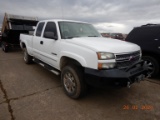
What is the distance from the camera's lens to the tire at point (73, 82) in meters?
3.08

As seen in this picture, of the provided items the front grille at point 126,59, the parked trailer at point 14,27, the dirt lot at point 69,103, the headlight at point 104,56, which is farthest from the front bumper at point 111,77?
the parked trailer at point 14,27

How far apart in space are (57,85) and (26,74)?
1.64 metres

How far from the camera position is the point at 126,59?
2.94 meters

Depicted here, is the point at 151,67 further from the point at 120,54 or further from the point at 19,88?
the point at 19,88

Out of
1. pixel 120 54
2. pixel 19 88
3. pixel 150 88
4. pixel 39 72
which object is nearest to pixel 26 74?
pixel 39 72

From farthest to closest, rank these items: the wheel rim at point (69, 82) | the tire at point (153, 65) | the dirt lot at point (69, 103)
→ the tire at point (153, 65) → the wheel rim at point (69, 82) → the dirt lot at point (69, 103)

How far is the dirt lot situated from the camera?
2.77m

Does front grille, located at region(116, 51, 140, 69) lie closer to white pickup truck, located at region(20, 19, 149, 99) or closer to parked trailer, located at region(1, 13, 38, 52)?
white pickup truck, located at region(20, 19, 149, 99)

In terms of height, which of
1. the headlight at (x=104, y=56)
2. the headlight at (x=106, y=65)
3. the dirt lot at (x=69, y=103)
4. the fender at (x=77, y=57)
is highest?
the headlight at (x=104, y=56)

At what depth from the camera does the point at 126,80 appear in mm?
2641

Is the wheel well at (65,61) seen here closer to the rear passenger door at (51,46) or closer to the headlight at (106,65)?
the rear passenger door at (51,46)

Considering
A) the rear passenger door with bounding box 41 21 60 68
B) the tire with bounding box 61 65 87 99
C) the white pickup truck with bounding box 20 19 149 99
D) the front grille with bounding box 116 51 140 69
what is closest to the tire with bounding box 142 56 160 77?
the white pickup truck with bounding box 20 19 149 99

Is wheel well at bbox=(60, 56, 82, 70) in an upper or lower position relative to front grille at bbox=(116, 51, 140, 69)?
lower

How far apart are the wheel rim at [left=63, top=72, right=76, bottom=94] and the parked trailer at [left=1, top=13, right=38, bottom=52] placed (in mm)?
6650
